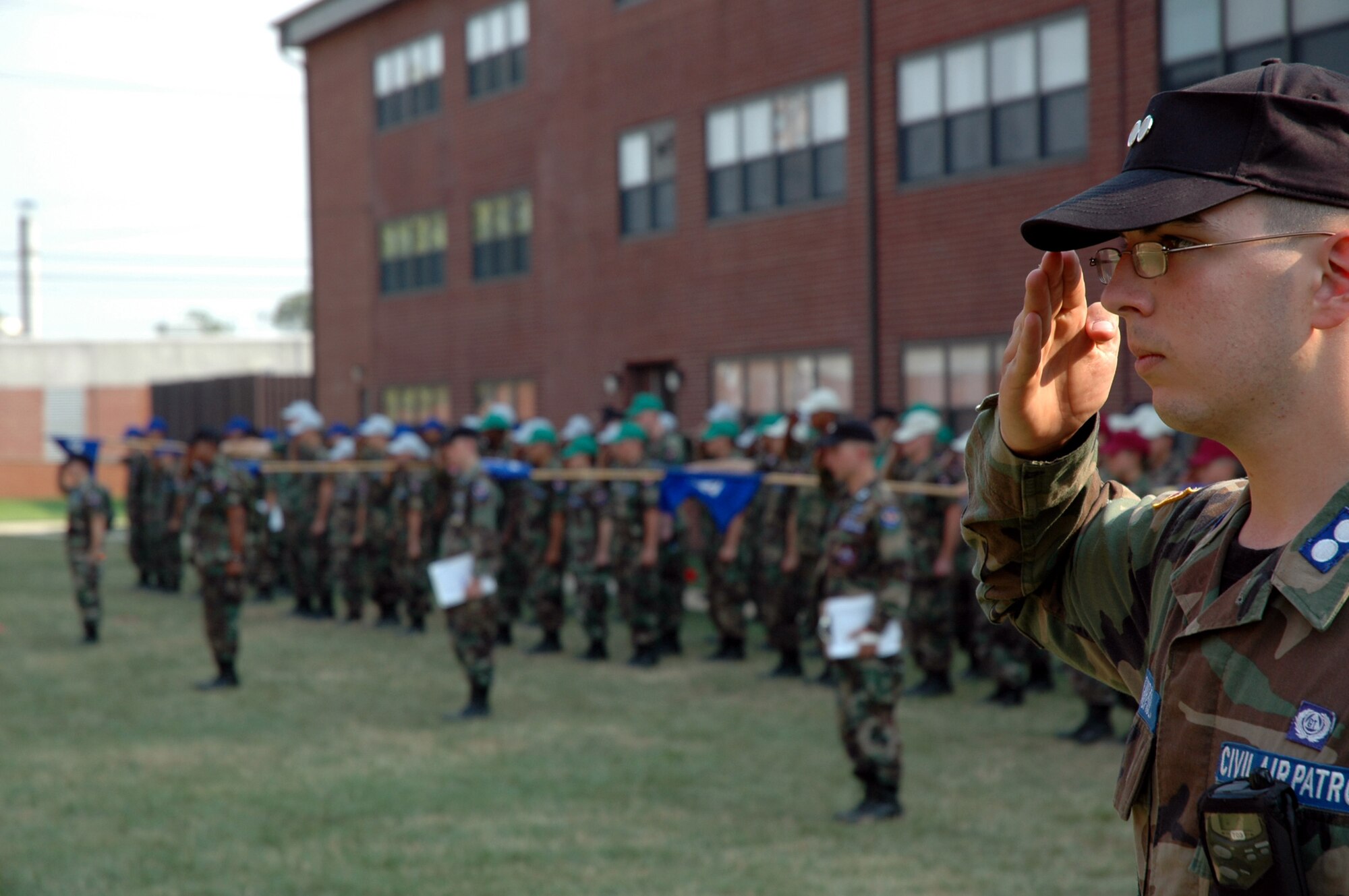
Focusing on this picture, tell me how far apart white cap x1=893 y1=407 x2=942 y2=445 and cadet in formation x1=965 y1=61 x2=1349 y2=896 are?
1007cm

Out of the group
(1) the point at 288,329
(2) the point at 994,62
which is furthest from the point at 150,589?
(1) the point at 288,329

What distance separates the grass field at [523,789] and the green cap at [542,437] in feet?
10.7

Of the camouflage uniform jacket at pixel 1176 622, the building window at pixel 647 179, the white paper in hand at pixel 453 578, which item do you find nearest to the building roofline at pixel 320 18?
the building window at pixel 647 179

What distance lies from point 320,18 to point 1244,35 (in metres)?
20.9

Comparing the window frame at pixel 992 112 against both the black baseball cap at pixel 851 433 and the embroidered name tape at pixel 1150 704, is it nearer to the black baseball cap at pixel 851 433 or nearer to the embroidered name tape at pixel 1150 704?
the black baseball cap at pixel 851 433

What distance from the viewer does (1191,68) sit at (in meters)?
13.8

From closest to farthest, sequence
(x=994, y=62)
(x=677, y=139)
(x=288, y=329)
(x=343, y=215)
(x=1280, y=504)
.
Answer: (x=1280, y=504) → (x=994, y=62) → (x=677, y=139) → (x=343, y=215) → (x=288, y=329)

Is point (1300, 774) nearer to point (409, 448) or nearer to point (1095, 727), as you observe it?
point (1095, 727)

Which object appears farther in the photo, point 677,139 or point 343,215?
point 343,215

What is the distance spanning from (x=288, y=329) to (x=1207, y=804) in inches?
4131

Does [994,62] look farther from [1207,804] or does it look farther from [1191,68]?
[1207,804]

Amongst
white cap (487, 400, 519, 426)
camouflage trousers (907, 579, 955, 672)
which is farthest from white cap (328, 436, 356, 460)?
camouflage trousers (907, 579, 955, 672)

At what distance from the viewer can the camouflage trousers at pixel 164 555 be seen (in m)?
20.4

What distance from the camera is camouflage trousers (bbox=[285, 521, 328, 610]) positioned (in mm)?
17844
